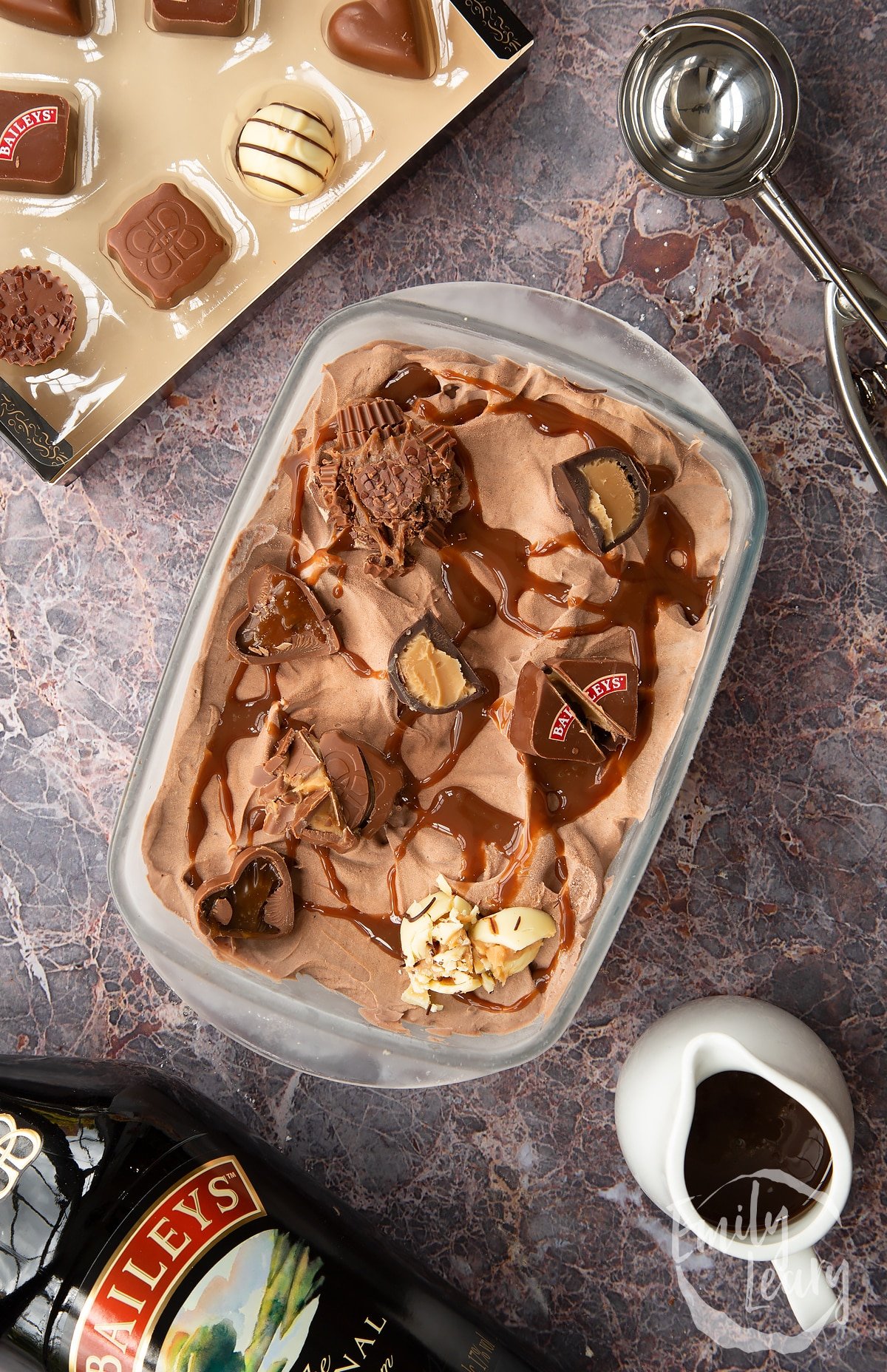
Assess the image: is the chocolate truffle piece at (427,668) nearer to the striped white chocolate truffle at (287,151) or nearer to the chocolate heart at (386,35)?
the striped white chocolate truffle at (287,151)

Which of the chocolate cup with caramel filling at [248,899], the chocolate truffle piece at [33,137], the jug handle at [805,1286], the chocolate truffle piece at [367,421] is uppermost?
the chocolate truffle piece at [33,137]

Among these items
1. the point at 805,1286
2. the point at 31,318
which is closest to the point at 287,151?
the point at 31,318

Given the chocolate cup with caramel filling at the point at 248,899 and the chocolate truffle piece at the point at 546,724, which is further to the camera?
the chocolate cup with caramel filling at the point at 248,899

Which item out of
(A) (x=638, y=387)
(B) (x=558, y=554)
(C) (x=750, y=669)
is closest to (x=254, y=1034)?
(B) (x=558, y=554)

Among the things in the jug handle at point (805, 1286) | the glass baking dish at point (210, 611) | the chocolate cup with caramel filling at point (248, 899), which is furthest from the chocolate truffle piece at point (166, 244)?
the jug handle at point (805, 1286)

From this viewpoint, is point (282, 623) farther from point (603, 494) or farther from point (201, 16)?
point (201, 16)

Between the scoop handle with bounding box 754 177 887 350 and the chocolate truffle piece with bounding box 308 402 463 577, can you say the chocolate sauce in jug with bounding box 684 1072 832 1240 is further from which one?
the scoop handle with bounding box 754 177 887 350
